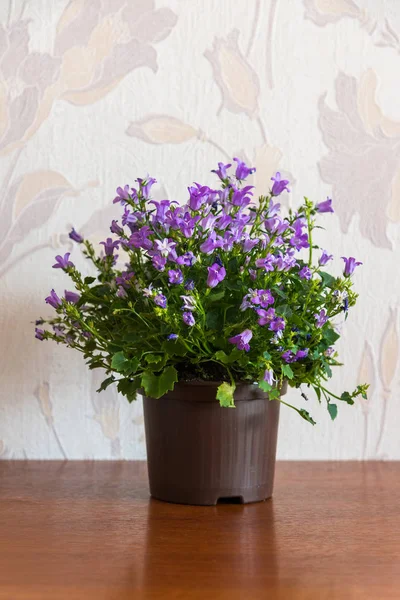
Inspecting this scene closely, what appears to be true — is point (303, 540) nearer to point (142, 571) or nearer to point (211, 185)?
point (142, 571)

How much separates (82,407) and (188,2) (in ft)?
2.06

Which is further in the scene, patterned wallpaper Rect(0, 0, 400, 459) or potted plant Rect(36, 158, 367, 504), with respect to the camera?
patterned wallpaper Rect(0, 0, 400, 459)

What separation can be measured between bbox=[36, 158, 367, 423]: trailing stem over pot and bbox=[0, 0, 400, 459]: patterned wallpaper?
0.91 ft

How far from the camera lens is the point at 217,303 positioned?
83 cm

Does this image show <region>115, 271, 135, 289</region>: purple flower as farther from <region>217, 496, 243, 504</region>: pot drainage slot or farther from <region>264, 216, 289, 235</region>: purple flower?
<region>217, 496, 243, 504</region>: pot drainage slot

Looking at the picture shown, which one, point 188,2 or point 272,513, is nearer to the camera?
point 272,513

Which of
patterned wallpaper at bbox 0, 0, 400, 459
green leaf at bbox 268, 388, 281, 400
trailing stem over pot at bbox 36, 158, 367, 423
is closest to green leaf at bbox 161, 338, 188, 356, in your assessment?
trailing stem over pot at bbox 36, 158, 367, 423

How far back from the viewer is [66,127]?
1.14 m

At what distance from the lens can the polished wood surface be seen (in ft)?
1.98

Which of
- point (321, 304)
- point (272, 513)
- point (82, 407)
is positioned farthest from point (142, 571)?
point (82, 407)

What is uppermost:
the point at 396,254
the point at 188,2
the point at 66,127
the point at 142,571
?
the point at 188,2

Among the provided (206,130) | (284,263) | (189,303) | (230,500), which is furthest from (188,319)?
(206,130)

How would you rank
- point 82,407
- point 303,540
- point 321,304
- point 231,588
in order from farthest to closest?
1. point 82,407
2. point 321,304
3. point 303,540
4. point 231,588

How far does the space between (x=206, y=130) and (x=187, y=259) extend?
1.37ft
